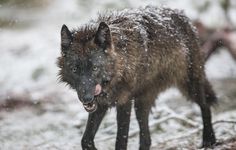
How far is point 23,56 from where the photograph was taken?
12469 mm

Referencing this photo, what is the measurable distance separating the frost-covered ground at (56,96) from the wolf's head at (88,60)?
2.09 m

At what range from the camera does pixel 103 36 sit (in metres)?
5.25

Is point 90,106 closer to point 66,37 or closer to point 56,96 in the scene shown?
point 66,37

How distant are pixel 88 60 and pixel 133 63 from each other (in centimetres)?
68

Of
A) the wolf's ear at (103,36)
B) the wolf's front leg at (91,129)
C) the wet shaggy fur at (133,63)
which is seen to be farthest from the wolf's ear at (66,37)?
the wolf's front leg at (91,129)

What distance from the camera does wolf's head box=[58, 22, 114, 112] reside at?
5.09 m

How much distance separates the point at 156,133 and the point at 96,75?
279 cm

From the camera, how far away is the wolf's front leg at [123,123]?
5844mm

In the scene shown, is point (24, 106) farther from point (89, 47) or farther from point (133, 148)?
point (89, 47)

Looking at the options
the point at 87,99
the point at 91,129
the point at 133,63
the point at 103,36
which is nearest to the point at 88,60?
the point at 103,36

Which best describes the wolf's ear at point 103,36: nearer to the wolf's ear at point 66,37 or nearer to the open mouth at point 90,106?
the wolf's ear at point 66,37

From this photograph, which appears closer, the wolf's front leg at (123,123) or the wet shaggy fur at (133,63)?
the wet shaggy fur at (133,63)

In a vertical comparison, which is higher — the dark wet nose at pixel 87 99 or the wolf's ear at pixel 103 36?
the wolf's ear at pixel 103 36

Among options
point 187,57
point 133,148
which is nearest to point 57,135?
point 133,148
